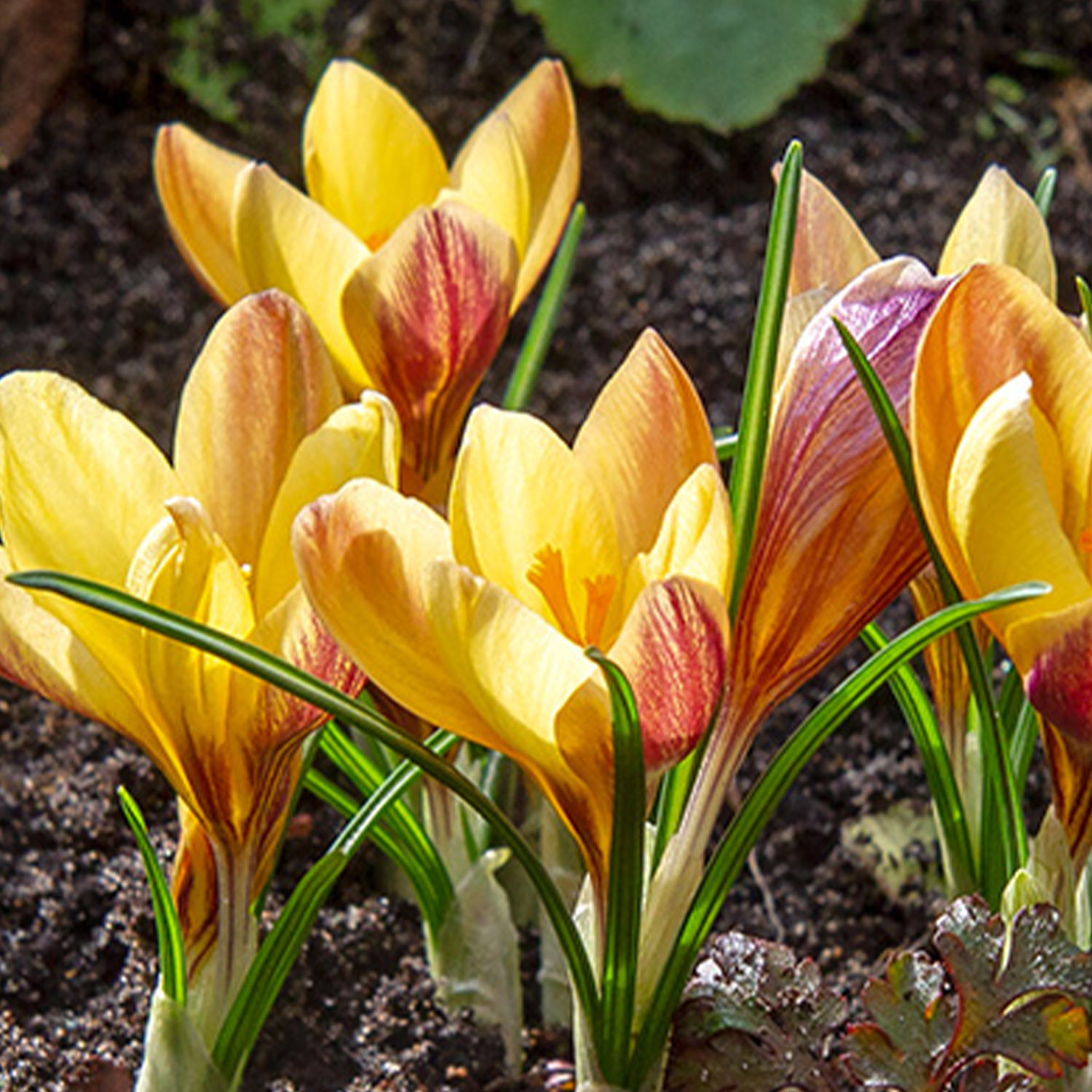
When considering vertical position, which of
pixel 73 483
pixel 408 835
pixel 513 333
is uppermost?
pixel 513 333

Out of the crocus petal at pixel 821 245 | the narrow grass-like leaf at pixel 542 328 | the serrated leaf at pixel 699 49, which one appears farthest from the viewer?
the serrated leaf at pixel 699 49

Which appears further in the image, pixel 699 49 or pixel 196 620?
pixel 699 49

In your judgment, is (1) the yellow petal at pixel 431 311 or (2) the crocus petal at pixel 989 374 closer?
(2) the crocus petal at pixel 989 374

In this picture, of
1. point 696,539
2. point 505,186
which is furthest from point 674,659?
point 505,186

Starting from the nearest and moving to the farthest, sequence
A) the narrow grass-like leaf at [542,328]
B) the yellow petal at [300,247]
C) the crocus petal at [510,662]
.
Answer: the crocus petal at [510,662]
the yellow petal at [300,247]
the narrow grass-like leaf at [542,328]

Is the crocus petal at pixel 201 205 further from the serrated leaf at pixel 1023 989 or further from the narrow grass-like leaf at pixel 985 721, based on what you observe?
the serrated leaf at pixel 1023 989

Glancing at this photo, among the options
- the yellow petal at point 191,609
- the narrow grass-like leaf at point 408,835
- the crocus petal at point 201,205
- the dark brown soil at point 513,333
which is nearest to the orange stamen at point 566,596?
the yellow petal at point 191,609

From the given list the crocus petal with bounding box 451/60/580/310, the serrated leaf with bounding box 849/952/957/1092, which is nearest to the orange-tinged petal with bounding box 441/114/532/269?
the crocus petal with bounding box 451/60/580/310

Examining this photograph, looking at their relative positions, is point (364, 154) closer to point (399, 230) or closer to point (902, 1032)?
point (399, 230)
